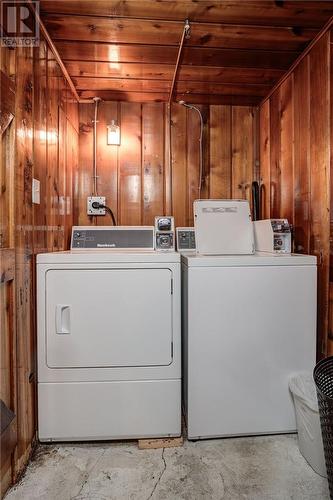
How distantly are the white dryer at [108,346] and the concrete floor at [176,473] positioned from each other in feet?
0.33

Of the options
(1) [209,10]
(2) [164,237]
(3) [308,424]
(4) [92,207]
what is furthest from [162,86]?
(3) [308,424]

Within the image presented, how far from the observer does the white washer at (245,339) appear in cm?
158

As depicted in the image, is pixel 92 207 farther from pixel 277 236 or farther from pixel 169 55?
pixel 277 236

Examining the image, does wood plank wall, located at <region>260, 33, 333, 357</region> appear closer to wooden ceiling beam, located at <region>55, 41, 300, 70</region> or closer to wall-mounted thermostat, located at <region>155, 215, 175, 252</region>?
wooden ceiling beam, located at <region>55, 41, 300, 70</region>

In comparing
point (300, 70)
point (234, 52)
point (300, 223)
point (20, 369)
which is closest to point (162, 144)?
point (234, 52)

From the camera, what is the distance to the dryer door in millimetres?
1527

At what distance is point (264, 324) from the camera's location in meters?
1.61

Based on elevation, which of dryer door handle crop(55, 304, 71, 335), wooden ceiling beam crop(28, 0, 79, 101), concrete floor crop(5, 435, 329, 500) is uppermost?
wooden ceiling beam crop(28, 0, 79, 101)

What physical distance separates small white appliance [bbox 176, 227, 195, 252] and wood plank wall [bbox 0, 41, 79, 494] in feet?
2.91

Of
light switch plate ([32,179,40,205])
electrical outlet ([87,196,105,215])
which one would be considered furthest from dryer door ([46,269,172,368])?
electrical outlet ([87,196,105,215])

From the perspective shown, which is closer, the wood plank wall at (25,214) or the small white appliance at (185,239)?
the wood plank wall at (25,214)

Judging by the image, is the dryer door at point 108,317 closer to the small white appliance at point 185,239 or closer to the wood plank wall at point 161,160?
the small white appliance at point 185,239

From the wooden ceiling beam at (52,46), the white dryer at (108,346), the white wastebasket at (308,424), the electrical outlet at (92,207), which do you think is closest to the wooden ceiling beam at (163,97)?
the wooden ceiling beam at (52,46)

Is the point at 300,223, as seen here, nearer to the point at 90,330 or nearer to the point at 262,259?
the point at 262,259
